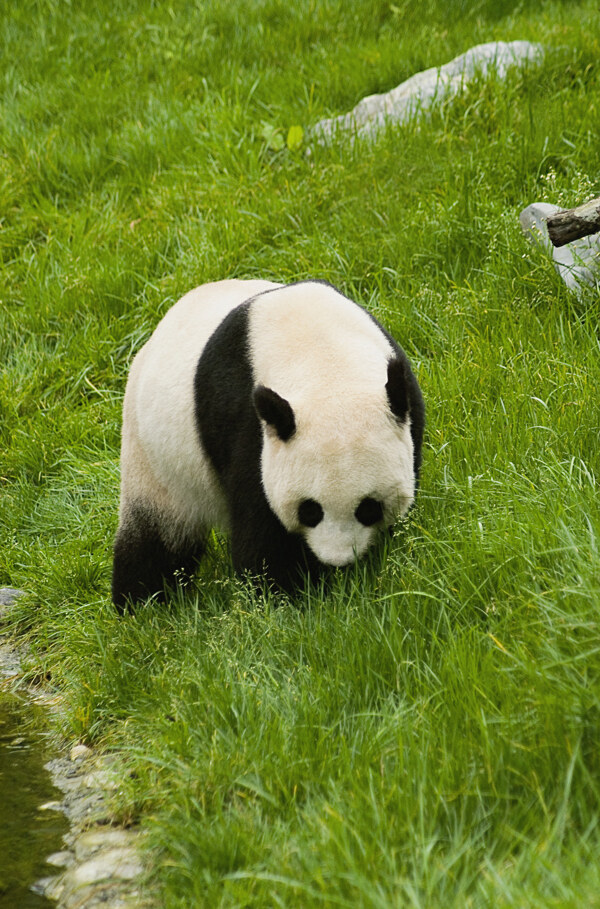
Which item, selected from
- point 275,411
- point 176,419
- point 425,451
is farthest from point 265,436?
point 425,451

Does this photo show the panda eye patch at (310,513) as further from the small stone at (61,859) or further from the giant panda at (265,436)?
the small stone at (61,859)

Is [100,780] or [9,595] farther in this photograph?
[9,595]

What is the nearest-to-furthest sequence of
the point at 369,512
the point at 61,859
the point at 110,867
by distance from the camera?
the point at 110,867 → the point at 61,859 → the point at 369,512

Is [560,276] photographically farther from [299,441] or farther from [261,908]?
[261,908]

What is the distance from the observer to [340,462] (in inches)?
129

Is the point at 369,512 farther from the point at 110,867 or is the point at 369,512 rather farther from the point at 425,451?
the point at 110,867

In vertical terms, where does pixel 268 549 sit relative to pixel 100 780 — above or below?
above

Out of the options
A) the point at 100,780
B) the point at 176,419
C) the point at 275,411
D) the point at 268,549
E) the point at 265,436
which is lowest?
the point at 100,780

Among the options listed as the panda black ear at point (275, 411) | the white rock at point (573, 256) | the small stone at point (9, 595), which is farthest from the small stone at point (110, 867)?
the white rock at point (573, 256)

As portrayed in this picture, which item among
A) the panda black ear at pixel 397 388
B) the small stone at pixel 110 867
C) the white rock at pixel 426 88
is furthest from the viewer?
the white rock at pixel 426 88

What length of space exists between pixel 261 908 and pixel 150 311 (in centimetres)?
463

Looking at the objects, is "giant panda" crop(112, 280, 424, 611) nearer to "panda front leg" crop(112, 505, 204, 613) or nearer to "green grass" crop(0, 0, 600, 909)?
"panda front leg" crop(112, 505, 204, 613)

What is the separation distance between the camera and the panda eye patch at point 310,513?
3.37 meters

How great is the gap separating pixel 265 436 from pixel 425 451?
1.04 m
